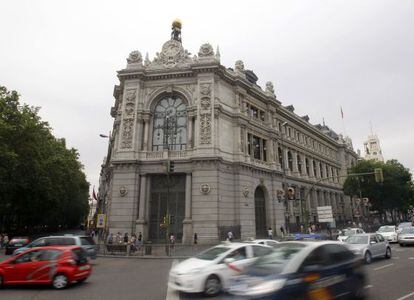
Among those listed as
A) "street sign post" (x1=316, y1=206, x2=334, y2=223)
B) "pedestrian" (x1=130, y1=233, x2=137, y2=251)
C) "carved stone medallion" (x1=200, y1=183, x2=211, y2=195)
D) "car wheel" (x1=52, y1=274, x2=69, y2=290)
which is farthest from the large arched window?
"car wheel" (x1=52, y1=274, x2=69, y2=290)

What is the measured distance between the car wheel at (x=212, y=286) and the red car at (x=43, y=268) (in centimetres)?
540

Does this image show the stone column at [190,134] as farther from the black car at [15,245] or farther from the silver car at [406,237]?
the silver car at [406,237]

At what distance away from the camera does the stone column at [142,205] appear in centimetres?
2983

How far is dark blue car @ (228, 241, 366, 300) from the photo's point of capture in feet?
19.1

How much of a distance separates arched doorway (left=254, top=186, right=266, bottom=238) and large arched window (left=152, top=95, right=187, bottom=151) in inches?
438

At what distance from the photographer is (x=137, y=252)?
2520cm

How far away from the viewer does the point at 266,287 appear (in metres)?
5.74

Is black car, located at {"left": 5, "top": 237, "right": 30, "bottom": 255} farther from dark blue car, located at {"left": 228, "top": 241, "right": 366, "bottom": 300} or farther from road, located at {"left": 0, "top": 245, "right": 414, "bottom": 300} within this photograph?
dark blue car, located at {"left": 228, "top": 241, "right": 366, "bottom": 300}

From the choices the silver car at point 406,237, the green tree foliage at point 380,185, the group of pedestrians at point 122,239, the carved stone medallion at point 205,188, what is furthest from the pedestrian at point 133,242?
the green tree foliage at point 380,185

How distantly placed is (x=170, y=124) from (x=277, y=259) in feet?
91.6

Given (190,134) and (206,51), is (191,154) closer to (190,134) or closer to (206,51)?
(190,134)

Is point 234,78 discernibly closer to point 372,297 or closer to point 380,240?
point 380,240

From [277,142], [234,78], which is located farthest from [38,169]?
[277,142]

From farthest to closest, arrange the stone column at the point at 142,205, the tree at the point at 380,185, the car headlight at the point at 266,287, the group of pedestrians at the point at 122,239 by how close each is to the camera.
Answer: the tree at the point at 380,185
the stone column at the point at 142,205
the group of pedestrians at the point at 122,239
the car headlight at the point at 266,287
